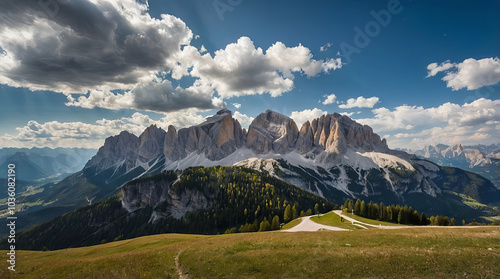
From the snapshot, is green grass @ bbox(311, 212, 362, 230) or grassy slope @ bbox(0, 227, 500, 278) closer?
grassy slope @ bbox(0, 227, 500, 278)

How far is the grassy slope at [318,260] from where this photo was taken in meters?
22.0

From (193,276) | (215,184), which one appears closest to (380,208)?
(193,276)

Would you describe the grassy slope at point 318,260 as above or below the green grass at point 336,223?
above

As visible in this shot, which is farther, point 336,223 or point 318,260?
point 336,223

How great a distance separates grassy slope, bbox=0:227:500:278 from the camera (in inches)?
867

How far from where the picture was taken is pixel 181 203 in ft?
651

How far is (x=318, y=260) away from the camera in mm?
24969

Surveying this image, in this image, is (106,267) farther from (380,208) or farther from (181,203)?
(181,203)

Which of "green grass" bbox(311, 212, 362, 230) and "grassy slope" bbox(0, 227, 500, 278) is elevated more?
"grassy slope" bbox(0, 227, 500, 278)

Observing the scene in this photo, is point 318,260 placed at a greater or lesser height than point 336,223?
greater

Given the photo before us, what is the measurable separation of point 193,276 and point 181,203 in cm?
18800

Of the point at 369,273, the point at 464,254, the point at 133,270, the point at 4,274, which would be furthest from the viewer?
the point at 4,274

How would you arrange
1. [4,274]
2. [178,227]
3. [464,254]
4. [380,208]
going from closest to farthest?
[464,254]
[4,274]
[380,208]
[178,227]

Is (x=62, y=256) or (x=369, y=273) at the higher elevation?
(x=369, y=273)
